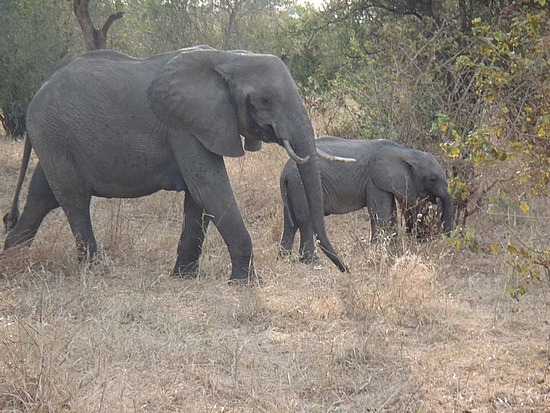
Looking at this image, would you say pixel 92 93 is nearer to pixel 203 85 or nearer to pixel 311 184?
pixel 203 85

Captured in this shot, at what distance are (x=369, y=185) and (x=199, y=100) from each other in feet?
7.88

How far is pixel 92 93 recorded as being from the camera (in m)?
6.57

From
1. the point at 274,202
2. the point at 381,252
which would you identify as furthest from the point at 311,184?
the point at 274,202

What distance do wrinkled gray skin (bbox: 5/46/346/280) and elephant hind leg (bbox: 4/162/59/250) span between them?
285 mm

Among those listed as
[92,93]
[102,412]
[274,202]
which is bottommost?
[274,202]

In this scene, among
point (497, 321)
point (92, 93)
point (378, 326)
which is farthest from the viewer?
point (92, 93)

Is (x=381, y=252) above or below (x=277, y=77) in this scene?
below

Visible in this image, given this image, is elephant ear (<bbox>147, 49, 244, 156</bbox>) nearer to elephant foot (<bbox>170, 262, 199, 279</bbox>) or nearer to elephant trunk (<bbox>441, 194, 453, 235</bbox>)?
elephant foot (<bbox>170, 262, 199, 279</bbox>)

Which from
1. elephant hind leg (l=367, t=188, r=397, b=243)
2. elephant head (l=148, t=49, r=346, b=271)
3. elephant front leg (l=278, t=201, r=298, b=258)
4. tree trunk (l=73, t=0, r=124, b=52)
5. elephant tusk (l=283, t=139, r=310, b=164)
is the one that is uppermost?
elephant head (l=148, t=49, r=346, b=271)

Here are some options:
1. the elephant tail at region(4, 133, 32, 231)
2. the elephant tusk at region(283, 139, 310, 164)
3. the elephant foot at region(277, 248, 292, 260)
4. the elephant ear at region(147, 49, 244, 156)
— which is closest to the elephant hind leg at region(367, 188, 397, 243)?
the elephant foot at region(277, 248, 292, 260)

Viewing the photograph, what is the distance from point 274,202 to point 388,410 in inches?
231

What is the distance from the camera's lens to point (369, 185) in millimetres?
8078

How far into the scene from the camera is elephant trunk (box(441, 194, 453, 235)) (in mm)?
7844

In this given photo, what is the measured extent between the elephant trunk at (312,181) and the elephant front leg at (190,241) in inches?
39.2
